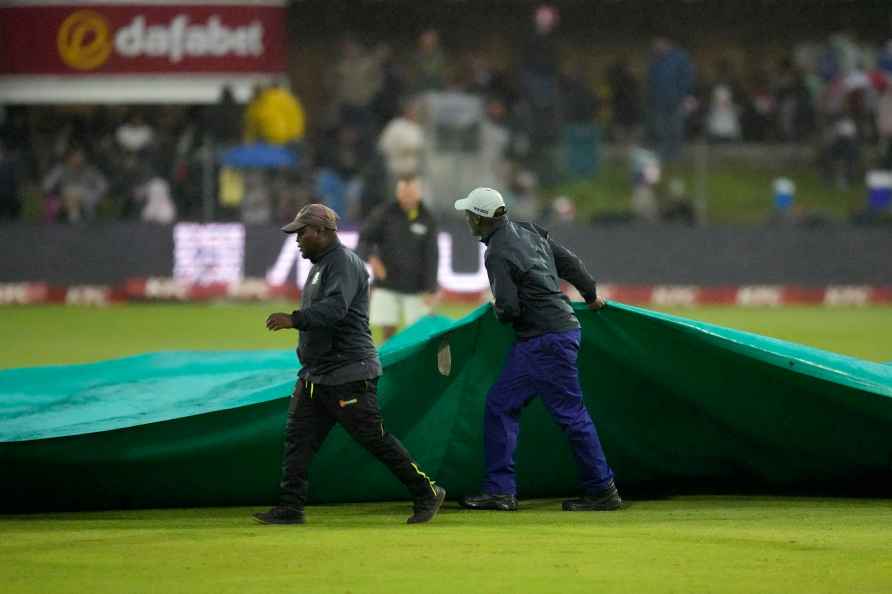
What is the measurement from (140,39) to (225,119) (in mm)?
2836

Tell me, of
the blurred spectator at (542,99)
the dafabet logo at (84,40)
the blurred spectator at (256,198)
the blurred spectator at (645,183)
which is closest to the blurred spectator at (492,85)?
the blurred spectator at (542,99)

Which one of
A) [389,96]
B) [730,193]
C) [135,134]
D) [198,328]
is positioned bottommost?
[198,328]

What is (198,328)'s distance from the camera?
20.0 m

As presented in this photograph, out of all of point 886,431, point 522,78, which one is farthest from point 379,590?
point 522,78

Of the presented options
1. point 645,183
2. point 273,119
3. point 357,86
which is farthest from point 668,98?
point 273,119

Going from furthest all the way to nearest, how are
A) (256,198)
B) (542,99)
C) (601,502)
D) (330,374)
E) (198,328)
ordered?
(542,99)
(256,198)
(198,328)
(601,502)
(330,374)

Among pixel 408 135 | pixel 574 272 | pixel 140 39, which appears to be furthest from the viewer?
pixel 140 39

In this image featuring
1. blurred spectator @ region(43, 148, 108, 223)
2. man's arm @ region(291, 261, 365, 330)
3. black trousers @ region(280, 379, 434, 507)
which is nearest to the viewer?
man's arm @ region(291, 261, 365, 330)

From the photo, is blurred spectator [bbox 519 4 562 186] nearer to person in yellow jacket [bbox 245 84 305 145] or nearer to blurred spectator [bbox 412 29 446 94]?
blurred spectator [bbox 412 29 446 94]

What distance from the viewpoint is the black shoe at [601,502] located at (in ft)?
28.9

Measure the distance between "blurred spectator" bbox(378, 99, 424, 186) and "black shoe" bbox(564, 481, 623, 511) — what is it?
14.6 metres

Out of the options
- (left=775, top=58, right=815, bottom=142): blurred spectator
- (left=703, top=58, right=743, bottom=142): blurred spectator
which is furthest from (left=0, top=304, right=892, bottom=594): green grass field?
(left=775, top=58, right=815, bottom=142): blurred spectator

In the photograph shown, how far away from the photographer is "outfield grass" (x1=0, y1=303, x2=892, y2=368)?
56.2 feet

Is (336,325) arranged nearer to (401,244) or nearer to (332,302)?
(332,302)
